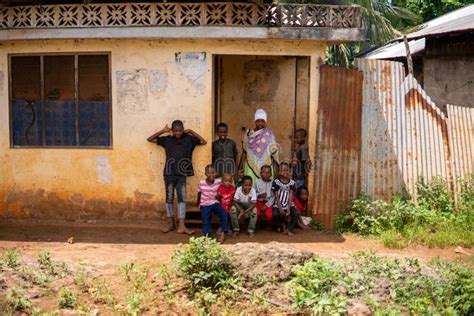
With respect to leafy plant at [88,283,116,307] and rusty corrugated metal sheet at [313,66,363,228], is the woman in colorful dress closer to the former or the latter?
rusty corrugated metal sheet at [313,66,363,228]

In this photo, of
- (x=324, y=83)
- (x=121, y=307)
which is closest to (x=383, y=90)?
(x=324, y=83)

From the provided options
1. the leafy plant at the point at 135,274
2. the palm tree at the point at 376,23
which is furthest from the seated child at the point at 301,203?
the palm tree at the point at 376,23

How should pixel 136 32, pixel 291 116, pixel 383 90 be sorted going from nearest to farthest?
pixel 136 32, pixel 383 90, pixel 291 116

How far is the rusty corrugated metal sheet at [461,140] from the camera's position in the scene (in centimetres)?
816

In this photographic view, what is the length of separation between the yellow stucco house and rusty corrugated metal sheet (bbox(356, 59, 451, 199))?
2.58 ft

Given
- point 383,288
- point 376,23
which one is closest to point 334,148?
point 383,288

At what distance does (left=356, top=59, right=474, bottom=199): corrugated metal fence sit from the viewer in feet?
26.8

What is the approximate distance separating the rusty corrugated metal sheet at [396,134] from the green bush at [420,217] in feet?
0.67

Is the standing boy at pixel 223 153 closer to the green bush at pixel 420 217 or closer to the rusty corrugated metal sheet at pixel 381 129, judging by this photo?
the green bush at pixel 420 217

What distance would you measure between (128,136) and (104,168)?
1.95 ft

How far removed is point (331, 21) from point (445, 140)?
7.85 ft

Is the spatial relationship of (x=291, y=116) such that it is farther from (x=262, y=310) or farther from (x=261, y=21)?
(x=262, y=310)

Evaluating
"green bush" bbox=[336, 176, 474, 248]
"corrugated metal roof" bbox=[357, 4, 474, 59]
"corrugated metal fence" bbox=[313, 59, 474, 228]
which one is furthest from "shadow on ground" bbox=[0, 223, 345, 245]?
"corrugated metal roof" bbox=[357, 4, 474, 59]

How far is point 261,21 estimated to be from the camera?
25.6 feet
